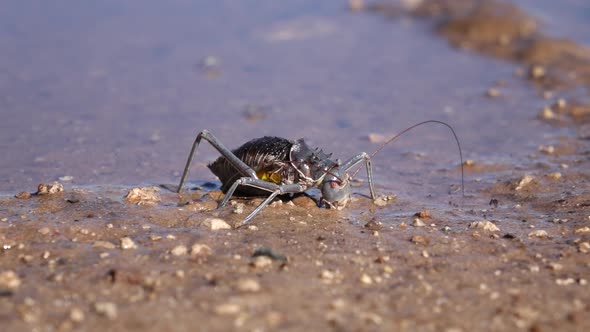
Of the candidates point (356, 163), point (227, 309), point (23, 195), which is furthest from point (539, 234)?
point (23, 195)

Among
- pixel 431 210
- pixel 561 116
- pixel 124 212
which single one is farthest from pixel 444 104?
pixel 124 212

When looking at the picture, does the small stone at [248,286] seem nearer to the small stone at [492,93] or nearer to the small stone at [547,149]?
the small stone at [547,149]

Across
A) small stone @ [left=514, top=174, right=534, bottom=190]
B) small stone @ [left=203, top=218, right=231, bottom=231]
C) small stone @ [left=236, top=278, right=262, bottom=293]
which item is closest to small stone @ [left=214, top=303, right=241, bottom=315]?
small stone @ [left=236, top=278, right=262, bottom=293]

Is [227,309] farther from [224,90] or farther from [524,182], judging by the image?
[224,90]

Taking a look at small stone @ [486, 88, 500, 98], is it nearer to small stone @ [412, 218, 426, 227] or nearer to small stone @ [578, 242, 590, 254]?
small stone @ [412, 218, 426, 227]

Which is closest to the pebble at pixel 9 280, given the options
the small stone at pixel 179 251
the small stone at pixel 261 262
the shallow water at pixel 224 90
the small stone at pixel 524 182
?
the small stone at pixel 179 251

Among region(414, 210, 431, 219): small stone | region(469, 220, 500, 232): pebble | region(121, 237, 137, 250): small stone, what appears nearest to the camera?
region(121, 237, 137, 250): small stone
